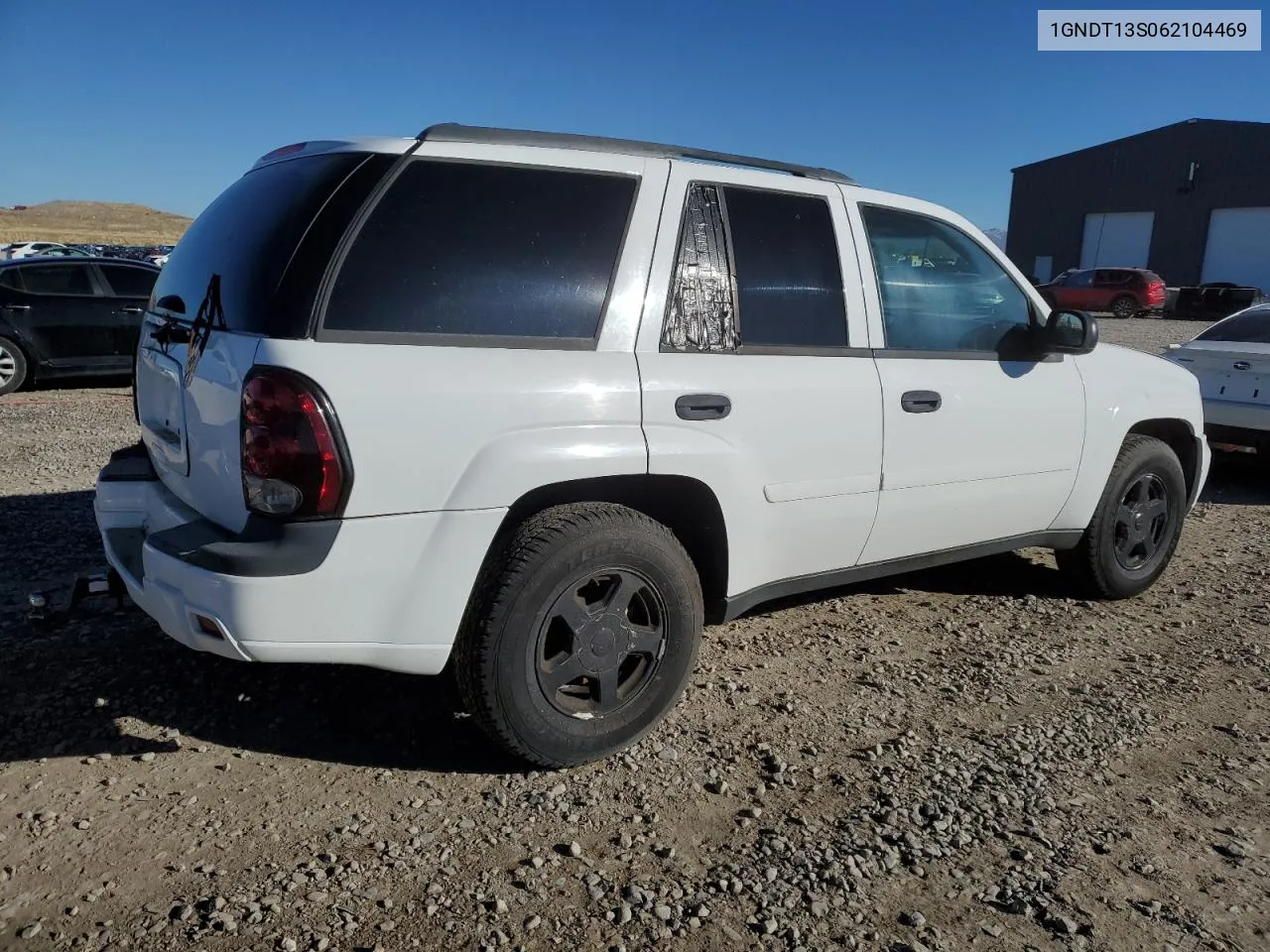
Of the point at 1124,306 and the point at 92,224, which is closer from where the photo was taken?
the point at 1124,306

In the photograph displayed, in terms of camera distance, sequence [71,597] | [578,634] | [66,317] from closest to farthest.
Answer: [578,634]
[71,597]
[66,317]

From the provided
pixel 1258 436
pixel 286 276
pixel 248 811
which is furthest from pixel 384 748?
pixel 1258 436

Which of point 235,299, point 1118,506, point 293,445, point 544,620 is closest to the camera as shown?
point 293,445

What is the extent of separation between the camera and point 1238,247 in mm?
38031

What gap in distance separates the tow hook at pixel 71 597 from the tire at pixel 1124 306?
32984 millimetres

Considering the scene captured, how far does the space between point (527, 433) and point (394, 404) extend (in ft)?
1.28

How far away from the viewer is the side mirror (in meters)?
4.02

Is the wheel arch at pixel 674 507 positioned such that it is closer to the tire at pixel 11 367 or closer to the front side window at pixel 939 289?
the front side window at pixel 939 289

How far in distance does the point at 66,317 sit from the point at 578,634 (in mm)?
9907

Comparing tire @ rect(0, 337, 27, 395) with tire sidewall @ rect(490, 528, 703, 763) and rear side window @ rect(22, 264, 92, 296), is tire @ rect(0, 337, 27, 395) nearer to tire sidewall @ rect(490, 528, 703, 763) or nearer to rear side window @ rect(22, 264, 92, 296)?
rear side window @ rect(22, 264, 92, 296)

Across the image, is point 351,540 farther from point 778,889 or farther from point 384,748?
point 778,889

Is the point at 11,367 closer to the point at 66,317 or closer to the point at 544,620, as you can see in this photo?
the point at 66,317

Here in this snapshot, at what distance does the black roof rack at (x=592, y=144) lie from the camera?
289 cm

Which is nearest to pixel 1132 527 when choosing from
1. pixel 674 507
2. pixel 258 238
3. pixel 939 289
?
pixel 939 289
